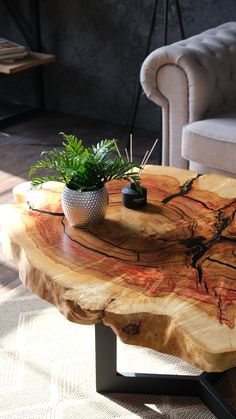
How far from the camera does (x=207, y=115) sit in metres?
2.91

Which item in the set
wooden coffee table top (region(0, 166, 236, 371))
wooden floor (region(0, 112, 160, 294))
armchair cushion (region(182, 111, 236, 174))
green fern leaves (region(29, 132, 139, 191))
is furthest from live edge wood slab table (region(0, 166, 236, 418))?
wooden floor (region(0, 112, 160, 294))

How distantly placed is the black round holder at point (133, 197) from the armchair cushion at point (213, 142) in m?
0.90

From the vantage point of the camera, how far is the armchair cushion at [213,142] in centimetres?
267

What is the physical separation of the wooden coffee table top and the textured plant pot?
30 millimetres

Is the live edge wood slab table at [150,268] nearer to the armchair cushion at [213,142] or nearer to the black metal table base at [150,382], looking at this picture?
the black metal table base at [150,382]

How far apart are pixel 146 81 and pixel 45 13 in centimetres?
175

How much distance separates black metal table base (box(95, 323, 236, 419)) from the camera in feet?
5.72

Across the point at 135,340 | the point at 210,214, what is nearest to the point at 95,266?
the point at 135,340

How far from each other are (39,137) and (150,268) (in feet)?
8.53

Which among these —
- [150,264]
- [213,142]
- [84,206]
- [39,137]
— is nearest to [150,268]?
[150,264]

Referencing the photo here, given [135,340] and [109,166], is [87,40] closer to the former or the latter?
[109,166]

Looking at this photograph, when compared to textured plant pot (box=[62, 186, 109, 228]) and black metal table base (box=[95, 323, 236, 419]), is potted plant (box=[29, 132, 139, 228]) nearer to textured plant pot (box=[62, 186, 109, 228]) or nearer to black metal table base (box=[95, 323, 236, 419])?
textured plant pot (box=[62, 186, 109, 228])

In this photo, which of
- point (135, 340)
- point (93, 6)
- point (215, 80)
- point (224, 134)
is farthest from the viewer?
A: point (93, 6)

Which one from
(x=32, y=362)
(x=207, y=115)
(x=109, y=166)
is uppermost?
(x=109, y=166)
